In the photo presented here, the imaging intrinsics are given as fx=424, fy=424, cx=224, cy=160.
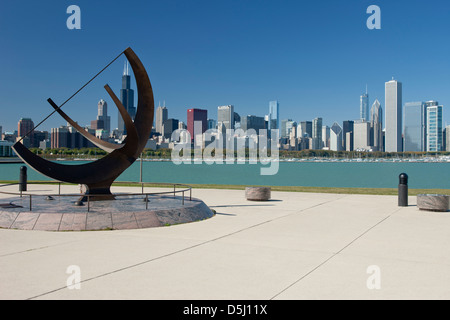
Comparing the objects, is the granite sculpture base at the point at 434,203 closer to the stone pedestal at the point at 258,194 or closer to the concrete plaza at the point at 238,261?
the concrete plaza at the point at 238,261

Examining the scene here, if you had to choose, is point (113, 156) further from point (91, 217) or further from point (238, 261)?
point (238, 261)

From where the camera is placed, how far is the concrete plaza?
388 centimetres

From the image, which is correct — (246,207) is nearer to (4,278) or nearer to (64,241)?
(64,241)

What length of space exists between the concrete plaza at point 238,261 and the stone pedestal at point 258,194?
379cm

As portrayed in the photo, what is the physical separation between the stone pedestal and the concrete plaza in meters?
3.79

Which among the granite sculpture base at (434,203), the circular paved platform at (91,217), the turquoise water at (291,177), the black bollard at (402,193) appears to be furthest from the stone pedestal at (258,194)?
the turquoise water at (291,177)

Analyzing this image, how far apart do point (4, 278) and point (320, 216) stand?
657 cm

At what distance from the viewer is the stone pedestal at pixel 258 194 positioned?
12398 millimetres

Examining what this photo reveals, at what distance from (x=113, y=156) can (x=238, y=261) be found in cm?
544

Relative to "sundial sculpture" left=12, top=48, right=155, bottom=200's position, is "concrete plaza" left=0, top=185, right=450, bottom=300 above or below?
below

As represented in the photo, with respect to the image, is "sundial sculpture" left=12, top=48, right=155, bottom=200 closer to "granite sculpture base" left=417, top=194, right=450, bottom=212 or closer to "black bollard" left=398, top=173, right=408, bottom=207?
"black bollard" left=398, top=173, right=408, bottom=207

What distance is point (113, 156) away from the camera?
959cm

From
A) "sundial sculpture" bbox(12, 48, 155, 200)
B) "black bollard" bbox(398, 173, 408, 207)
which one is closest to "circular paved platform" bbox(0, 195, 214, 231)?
"sundial sculpture" bbox(12, 48, 155, 200)
